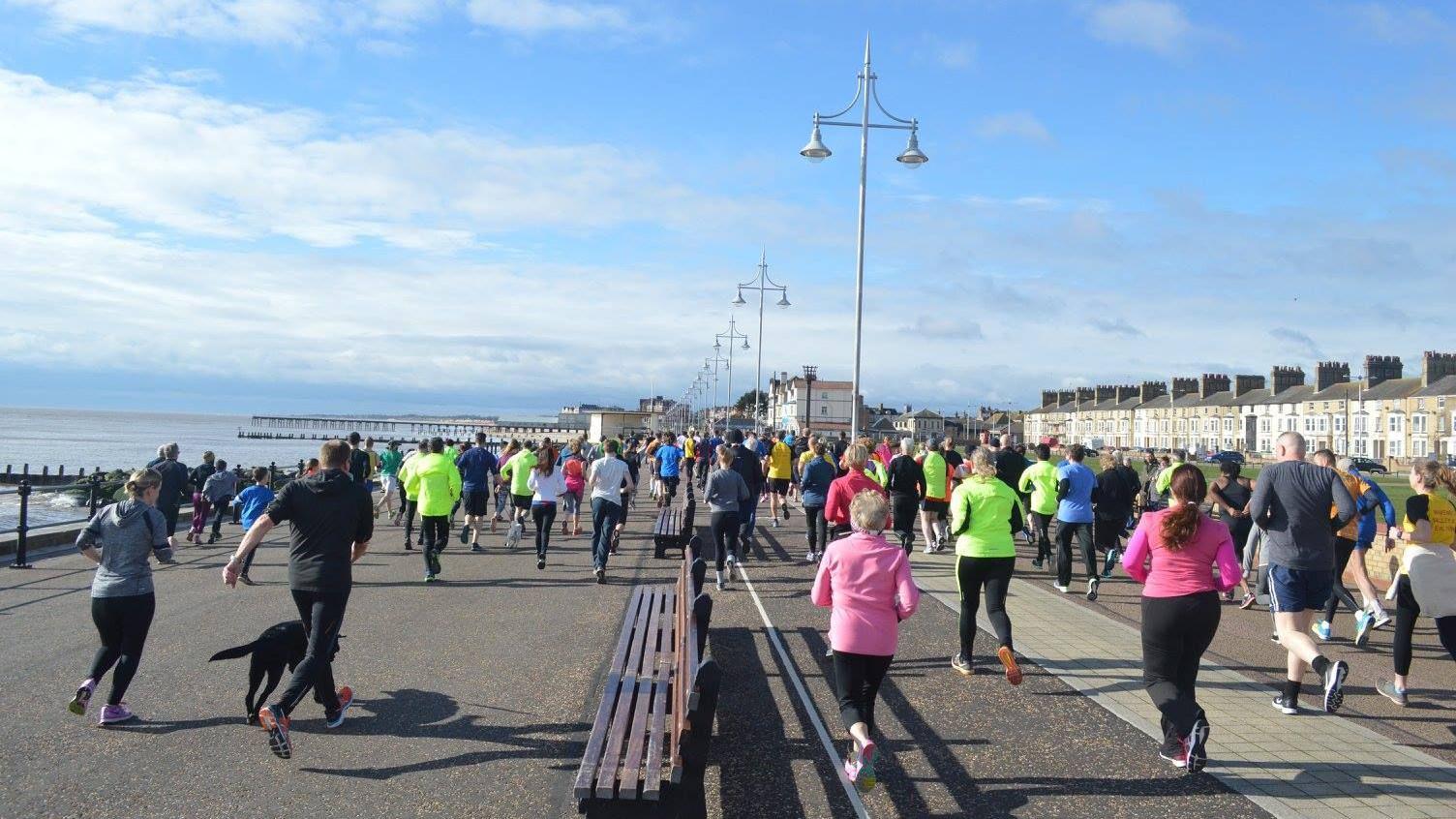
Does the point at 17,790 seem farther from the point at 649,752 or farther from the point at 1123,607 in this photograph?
the point at 1123,607

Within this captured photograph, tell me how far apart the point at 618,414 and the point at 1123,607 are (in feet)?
236

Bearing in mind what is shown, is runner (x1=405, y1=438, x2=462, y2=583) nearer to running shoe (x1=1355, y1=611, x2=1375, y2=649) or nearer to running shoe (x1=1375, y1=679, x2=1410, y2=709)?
running shoe (x1=1375, y1=679, x2=1410, y2=709)

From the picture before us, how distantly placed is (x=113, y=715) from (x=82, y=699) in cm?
20

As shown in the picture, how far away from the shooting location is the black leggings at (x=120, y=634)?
19.8 ft

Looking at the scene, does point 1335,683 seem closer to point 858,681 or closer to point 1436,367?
point 858,681

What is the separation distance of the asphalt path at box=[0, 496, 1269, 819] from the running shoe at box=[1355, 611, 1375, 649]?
324cm

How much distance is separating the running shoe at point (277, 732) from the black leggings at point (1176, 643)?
4.55 metres

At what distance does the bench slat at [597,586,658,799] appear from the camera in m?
4.21

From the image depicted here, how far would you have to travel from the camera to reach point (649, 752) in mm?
4551

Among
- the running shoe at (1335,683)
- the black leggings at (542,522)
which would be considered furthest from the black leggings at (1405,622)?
the black leggings at (542,522)

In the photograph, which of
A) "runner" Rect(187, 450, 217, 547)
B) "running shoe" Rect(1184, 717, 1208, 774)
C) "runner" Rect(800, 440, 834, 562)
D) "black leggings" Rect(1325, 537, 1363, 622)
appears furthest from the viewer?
"runner" Rect(187, 450, 217, 547)

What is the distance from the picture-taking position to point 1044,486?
12.4m

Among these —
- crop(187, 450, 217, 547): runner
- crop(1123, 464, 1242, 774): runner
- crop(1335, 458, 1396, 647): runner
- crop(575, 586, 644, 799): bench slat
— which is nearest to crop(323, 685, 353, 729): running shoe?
crop(575, 586, 644, 799): bench slat

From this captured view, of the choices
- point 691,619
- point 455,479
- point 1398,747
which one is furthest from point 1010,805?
point 455,479
